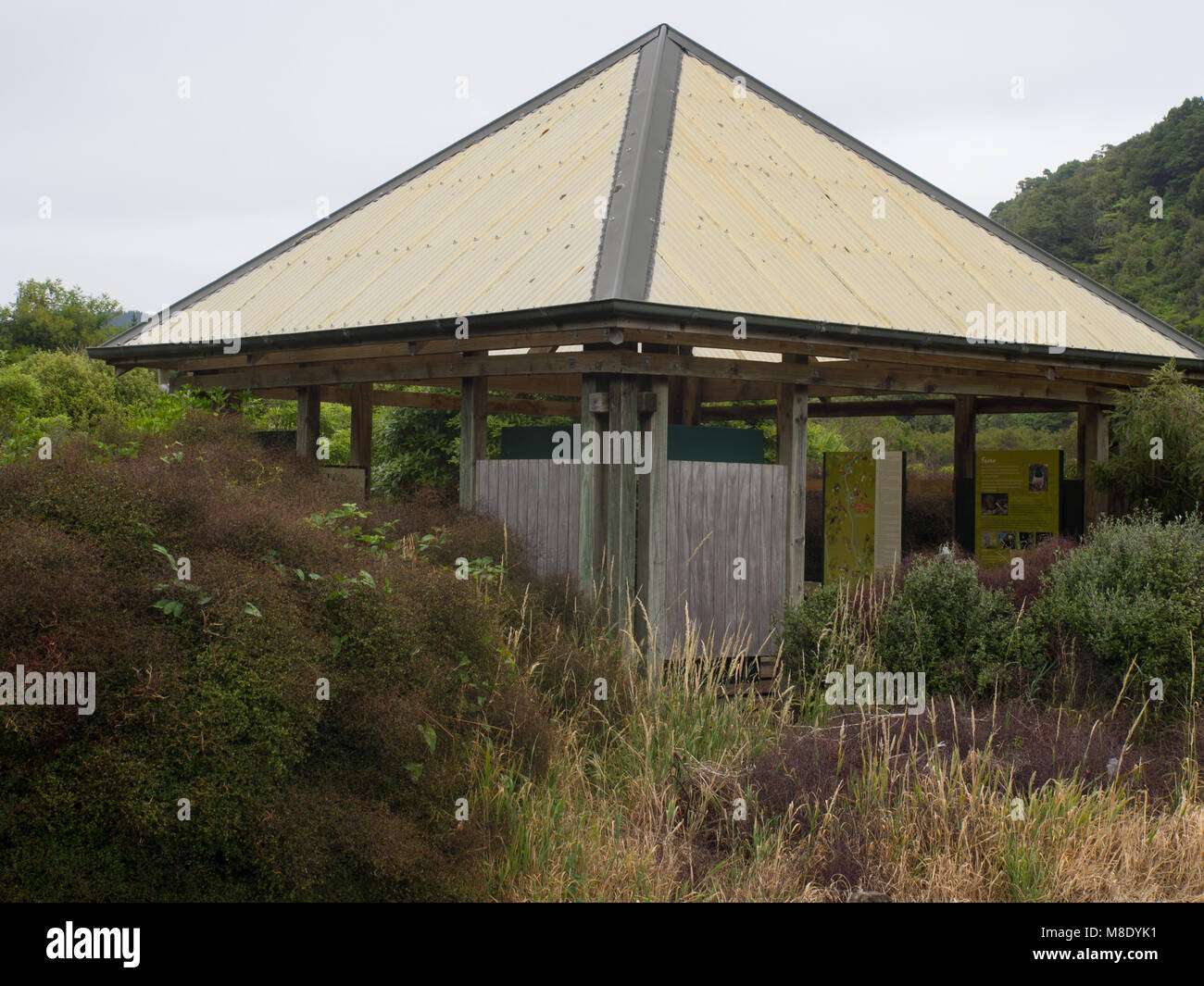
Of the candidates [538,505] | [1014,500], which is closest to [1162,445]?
[1014,500]

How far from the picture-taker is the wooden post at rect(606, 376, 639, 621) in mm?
9233

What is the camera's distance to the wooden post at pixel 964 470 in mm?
14781

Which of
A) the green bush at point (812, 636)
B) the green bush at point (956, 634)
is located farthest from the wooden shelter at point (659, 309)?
the green bush at point (956, 634)

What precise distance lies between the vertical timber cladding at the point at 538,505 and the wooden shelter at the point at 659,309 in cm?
2

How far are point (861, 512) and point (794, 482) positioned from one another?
7.44 feet

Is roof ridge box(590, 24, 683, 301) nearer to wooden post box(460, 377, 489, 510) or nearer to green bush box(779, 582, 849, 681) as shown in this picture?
wooden post box(460, 377, 489, 510)

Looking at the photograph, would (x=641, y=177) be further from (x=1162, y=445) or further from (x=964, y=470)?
(x=964, y=470)

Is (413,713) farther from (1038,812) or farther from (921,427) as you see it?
(921,427)

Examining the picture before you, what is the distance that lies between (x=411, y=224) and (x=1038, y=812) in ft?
30.1

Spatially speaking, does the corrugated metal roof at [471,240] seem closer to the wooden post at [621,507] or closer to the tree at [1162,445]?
the wooden post at [621,507]

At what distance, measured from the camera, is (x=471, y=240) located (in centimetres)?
1138
